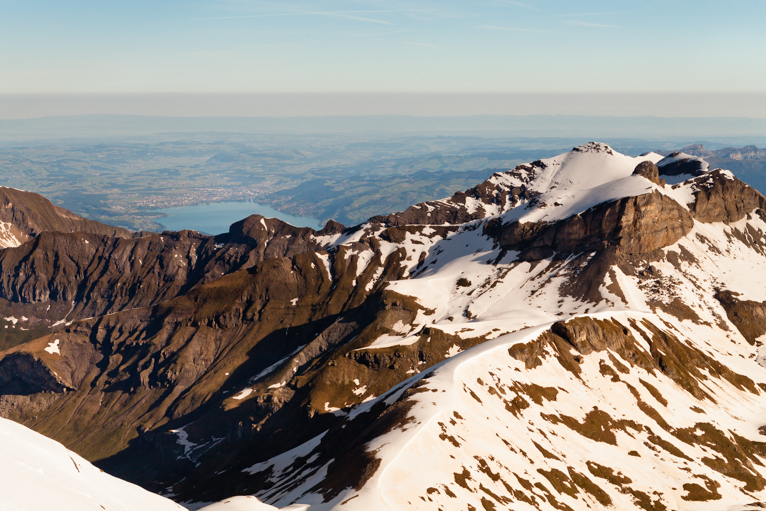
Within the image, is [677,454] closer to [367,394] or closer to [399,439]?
[399,439]

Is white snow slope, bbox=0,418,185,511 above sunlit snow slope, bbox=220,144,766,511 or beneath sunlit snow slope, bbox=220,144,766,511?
above

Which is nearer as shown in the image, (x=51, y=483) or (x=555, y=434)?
(x=51, y=483)

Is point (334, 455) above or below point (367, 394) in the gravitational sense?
above

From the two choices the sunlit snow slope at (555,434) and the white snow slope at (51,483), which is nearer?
the white snow slope at (51,483)

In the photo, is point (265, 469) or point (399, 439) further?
point (265, 469)

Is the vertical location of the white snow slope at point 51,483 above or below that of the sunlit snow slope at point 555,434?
above

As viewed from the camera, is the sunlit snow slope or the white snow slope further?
the sunlit snow slope

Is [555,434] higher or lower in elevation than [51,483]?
lower

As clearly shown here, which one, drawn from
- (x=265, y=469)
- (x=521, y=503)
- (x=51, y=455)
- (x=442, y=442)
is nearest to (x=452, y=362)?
(x=442, y=442)
